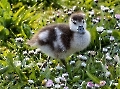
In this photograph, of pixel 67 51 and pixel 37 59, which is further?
pixel 37 59

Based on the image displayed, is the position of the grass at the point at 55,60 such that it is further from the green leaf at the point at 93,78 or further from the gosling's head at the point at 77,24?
the gosling's head at the point at 77,24

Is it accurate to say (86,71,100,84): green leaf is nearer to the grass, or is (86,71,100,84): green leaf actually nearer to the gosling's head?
the grass

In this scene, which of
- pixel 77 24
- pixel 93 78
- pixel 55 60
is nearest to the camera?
pixel 93 78

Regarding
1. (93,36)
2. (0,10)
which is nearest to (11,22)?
(0,10)

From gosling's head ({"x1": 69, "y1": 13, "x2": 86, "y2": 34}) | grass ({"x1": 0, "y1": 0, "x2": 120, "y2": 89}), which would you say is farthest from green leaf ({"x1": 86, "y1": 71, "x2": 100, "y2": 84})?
gosling's head ({"x1": 69, "y1": 13, "x2": 86, "y2": 34})

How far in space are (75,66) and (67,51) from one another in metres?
0.28

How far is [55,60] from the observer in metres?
5.31

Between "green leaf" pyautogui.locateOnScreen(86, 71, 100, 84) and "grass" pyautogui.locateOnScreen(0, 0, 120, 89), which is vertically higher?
"grass" pyautogui.locateOnScreen(0, 0, 120, 89)

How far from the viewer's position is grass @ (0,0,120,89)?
4.84 meters

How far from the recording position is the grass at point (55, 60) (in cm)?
484

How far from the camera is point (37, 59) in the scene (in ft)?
17.5

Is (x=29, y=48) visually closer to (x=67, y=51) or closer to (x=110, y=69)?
(x=67, y=51)

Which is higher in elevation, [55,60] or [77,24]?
[77,24]

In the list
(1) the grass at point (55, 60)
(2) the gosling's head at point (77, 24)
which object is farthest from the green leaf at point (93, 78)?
(2) the gosling's head at point (77, 24)
